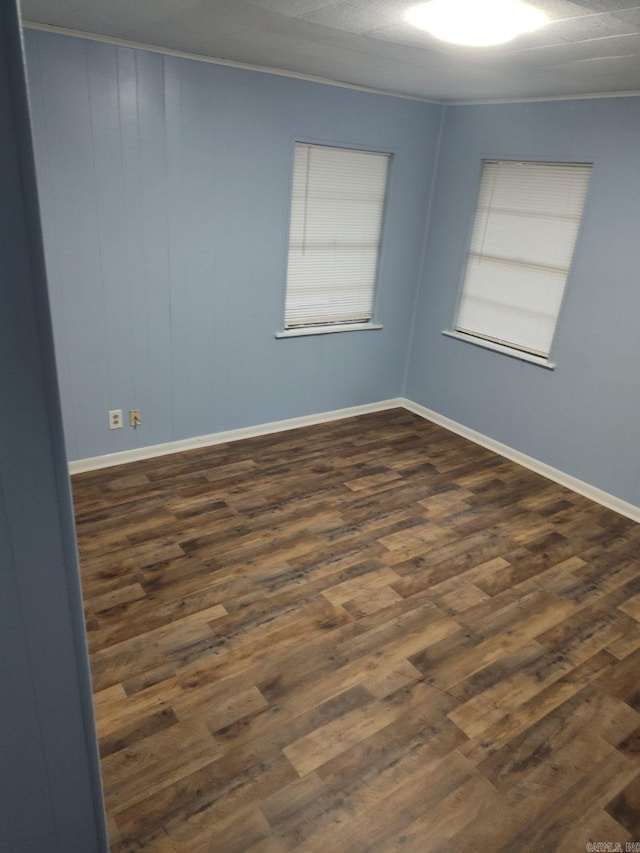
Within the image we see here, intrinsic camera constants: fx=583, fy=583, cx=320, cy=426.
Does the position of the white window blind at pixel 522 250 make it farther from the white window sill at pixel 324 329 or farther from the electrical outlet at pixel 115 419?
the electrical outlet at pixel 115 419

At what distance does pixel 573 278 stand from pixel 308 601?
271 centimetres

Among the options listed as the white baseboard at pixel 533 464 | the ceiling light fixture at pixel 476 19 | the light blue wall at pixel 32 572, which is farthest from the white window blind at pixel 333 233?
the light blue wall at pixel 32 572

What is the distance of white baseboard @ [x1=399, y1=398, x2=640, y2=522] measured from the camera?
3.81 m

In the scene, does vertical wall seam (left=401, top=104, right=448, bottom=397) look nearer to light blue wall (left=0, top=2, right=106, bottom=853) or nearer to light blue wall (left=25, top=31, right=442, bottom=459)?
light blue wall (left=25, top=31, right=442, bottom=459)

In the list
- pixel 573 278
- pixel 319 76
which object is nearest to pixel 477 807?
pixel 573 278

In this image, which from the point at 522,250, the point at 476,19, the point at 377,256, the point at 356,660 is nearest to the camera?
the point at 476,19

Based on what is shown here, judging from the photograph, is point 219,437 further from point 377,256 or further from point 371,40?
point 371,40

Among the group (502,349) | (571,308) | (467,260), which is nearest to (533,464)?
(502,349)

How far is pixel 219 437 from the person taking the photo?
14.2 feet

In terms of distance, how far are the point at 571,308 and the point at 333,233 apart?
1757mm

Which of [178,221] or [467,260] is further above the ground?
[178,221]

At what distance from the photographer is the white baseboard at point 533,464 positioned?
3807mm

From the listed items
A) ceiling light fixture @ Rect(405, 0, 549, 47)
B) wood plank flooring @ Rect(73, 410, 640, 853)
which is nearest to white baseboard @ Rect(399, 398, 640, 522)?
wood plank flooring @ Rect(73, 410, 640, 853)

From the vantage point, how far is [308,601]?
9.13 feet
